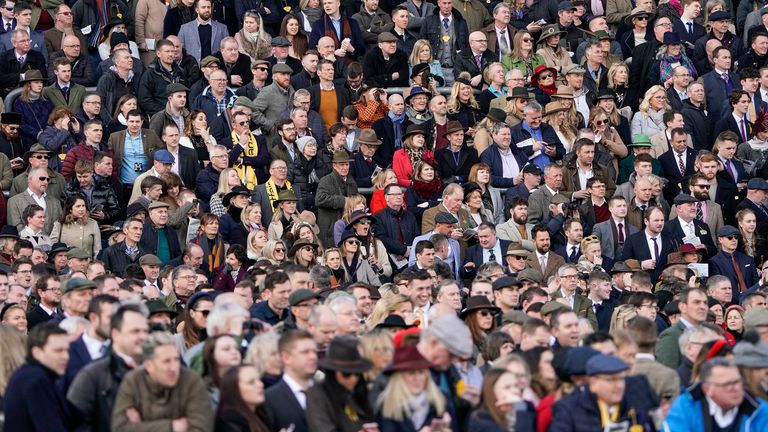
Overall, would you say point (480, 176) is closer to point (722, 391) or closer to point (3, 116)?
point (3, 116)

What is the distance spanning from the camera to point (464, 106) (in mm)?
21234

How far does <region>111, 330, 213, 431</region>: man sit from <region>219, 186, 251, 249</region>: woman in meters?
7.74

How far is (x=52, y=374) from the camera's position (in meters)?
10.6

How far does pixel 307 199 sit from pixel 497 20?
464 centimetres

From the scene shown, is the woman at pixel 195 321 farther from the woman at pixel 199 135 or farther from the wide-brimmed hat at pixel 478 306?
the woman at pixel 199 135

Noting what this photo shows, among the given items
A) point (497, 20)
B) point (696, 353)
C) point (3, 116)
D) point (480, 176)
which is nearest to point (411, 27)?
point (497, 20)

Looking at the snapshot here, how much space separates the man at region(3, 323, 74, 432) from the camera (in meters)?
10.4

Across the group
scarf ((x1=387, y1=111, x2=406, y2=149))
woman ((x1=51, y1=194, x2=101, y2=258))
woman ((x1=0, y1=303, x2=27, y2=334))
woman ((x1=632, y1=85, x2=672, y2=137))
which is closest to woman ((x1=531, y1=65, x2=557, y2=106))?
woman ((x1=632, y1=85, x2=672, y2=137))

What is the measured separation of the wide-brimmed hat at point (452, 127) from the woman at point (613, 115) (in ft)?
6.92

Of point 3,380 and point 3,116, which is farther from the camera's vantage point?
point 3,116

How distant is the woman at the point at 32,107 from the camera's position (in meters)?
19.5

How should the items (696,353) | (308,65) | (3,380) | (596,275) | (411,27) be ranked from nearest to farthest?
1. (3,380)
2. (696,353)
3. (596,275)
4. (308,65)
5. (411,27)

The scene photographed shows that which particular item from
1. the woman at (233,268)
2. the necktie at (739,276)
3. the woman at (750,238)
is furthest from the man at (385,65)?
the necktie at (739,276)

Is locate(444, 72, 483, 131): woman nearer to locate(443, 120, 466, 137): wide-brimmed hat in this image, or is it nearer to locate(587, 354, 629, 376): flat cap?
locate(443, 120, 466, 137): wide-brimmed hat
